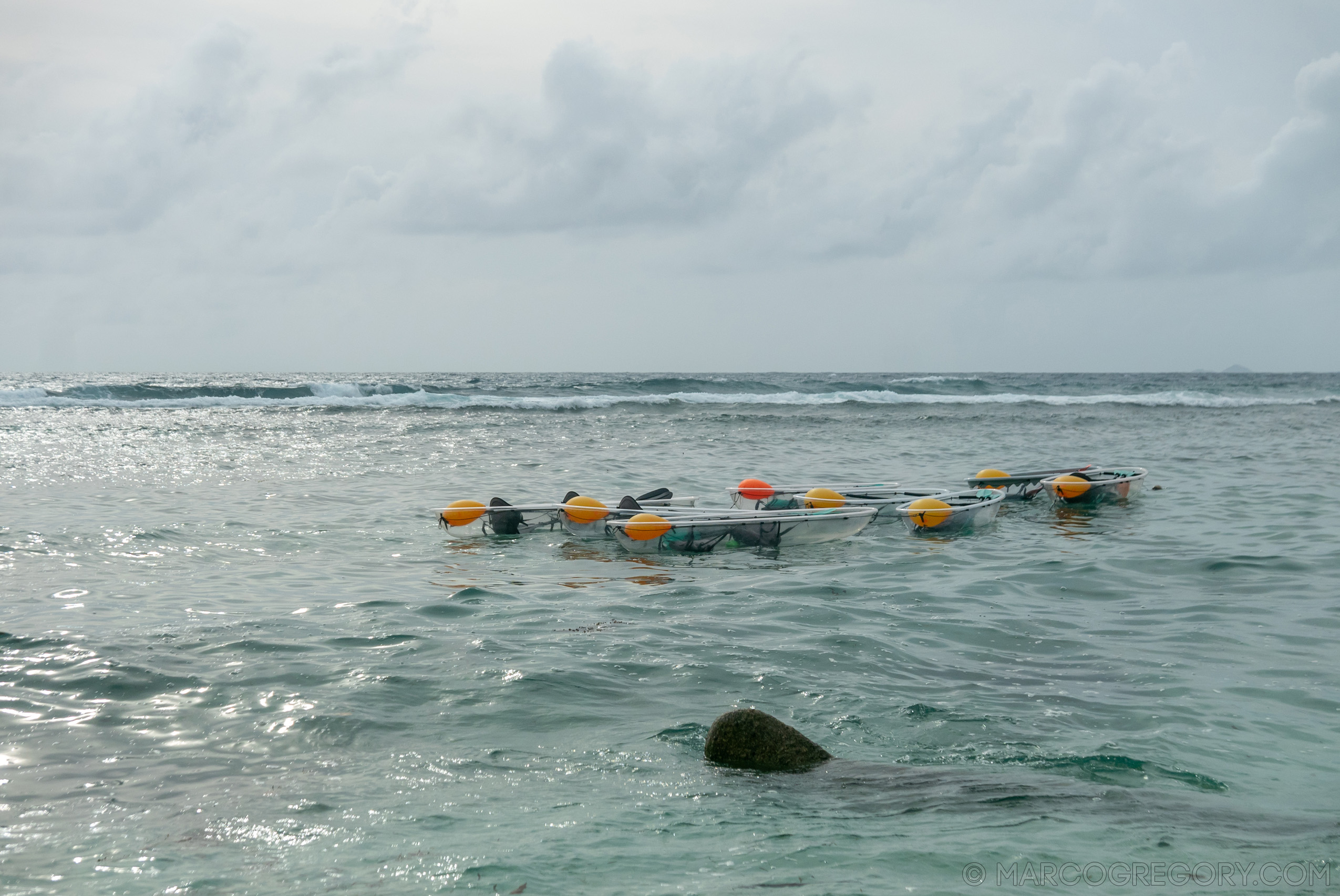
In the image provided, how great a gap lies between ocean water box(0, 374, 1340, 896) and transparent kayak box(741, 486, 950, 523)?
25 centimetres

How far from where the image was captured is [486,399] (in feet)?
142

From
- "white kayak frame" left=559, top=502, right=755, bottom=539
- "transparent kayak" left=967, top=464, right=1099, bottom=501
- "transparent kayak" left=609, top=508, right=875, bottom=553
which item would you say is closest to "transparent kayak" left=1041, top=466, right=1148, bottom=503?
"transparent kayak" left=967, top=464, right=1099, bottom=501

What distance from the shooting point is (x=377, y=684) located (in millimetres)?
6004

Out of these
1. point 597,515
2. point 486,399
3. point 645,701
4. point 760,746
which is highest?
point 486,399

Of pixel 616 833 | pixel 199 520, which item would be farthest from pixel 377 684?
pixel 199 520

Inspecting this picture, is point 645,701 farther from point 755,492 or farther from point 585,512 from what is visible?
point 755,492

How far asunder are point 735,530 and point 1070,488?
6.21m

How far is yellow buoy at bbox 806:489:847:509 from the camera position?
1285cm

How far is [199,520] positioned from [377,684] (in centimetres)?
789

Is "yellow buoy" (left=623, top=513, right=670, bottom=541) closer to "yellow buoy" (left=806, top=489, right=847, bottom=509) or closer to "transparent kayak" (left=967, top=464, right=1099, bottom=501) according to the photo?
"yellow buoy" (left=806, top=489, right=847, bottom=509)

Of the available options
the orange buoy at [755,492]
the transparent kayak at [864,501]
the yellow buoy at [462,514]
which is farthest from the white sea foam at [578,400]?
the yellow buoy at [462,514]

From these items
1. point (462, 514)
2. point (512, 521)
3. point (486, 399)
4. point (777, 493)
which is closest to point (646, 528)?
point (512, 521)

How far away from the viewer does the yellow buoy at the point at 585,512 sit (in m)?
12.0

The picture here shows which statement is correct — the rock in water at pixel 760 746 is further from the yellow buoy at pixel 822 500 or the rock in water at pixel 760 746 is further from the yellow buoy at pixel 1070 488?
the yellow buoy at pixel 1070 488
